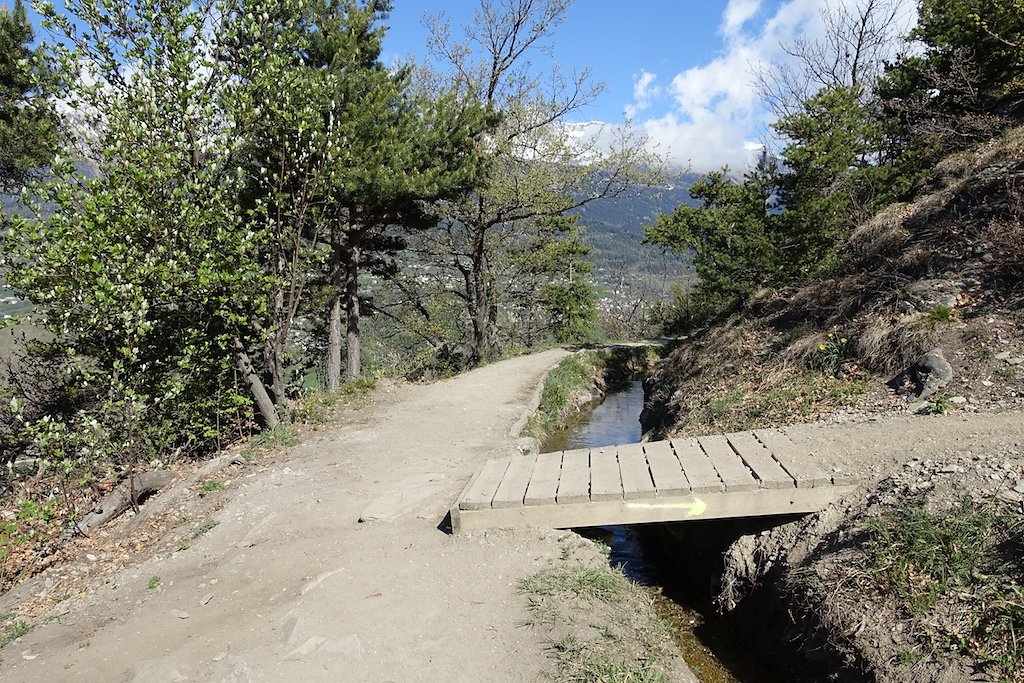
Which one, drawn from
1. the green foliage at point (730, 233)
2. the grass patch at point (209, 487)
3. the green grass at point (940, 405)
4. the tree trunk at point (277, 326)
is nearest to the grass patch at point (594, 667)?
the green grass at point (940, 405)

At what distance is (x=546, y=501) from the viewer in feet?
18.9

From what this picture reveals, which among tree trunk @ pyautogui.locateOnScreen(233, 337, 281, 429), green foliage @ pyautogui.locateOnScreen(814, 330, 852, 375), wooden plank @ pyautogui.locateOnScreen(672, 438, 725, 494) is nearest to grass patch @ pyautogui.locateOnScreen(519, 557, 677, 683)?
wooden plank @ pyautogui.locateOnScreen(672, 438, 725, 494)

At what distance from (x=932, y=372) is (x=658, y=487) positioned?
4250mm

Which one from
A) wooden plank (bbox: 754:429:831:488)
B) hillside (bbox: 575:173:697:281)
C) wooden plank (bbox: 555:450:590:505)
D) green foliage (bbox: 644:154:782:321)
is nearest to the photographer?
wooden plank (bbox: 754:429:831:488)

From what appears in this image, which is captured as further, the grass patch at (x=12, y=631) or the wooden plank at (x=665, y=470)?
the wooden plank at (x=665, y=470)

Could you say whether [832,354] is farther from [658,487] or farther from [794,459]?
[658,487]

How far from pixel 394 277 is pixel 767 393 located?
1404cm

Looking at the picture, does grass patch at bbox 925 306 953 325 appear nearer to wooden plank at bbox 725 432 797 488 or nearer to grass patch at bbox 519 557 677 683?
wooden plank at bbox 725 432 797 488

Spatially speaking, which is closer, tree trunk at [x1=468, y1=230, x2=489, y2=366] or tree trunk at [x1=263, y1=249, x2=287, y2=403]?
tree trunk at [x1=263, y1=249, x2=287, y2=403]

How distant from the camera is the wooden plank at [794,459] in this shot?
5337mm

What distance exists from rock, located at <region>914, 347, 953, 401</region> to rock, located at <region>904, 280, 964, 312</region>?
1.26 meters

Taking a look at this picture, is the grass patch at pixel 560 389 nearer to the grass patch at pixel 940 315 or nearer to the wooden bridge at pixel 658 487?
the wooden bridge at pixel 658 487

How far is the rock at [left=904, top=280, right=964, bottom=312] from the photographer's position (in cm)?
847

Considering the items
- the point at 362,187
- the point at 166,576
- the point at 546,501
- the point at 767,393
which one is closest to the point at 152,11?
the point at 362,187
